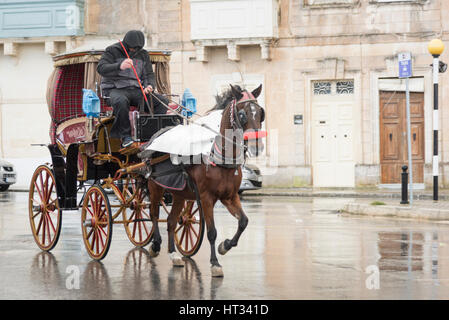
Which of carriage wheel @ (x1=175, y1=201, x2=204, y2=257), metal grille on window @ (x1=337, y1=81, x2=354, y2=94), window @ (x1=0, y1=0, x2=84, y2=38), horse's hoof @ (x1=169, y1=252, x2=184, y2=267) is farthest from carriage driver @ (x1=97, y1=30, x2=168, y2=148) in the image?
window @ (x1=0, y1=0, x2=84, y2=38)

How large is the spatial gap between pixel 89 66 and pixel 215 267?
4.23 m

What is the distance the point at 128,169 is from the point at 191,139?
145cm

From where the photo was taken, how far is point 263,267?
985 centimetres

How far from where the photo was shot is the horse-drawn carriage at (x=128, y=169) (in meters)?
9.23

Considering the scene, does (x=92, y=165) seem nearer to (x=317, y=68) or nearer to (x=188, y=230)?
(x=188, y=230)

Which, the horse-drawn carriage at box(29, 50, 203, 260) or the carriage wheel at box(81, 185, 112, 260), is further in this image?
the horse-drawn carriage at box(29, 50, 203, 260)

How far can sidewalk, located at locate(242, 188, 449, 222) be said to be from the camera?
16.3 metres

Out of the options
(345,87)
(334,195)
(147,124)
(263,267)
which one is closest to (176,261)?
(263,267)

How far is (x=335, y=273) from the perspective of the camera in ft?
30.6

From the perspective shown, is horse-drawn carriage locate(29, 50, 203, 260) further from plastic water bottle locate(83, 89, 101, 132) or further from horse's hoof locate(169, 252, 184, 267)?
horse's hoof locate(169, 252, 184, 267)

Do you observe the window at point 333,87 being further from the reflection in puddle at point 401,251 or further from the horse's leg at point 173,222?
the horse's leg at point 173,222

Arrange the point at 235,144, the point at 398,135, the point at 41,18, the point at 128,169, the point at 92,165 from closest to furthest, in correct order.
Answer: the point at 235,144
the point at 128,169
the point at 92,165
the point at 398,135
the point at 41,18

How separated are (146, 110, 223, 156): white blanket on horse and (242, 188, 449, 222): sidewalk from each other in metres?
7.74
